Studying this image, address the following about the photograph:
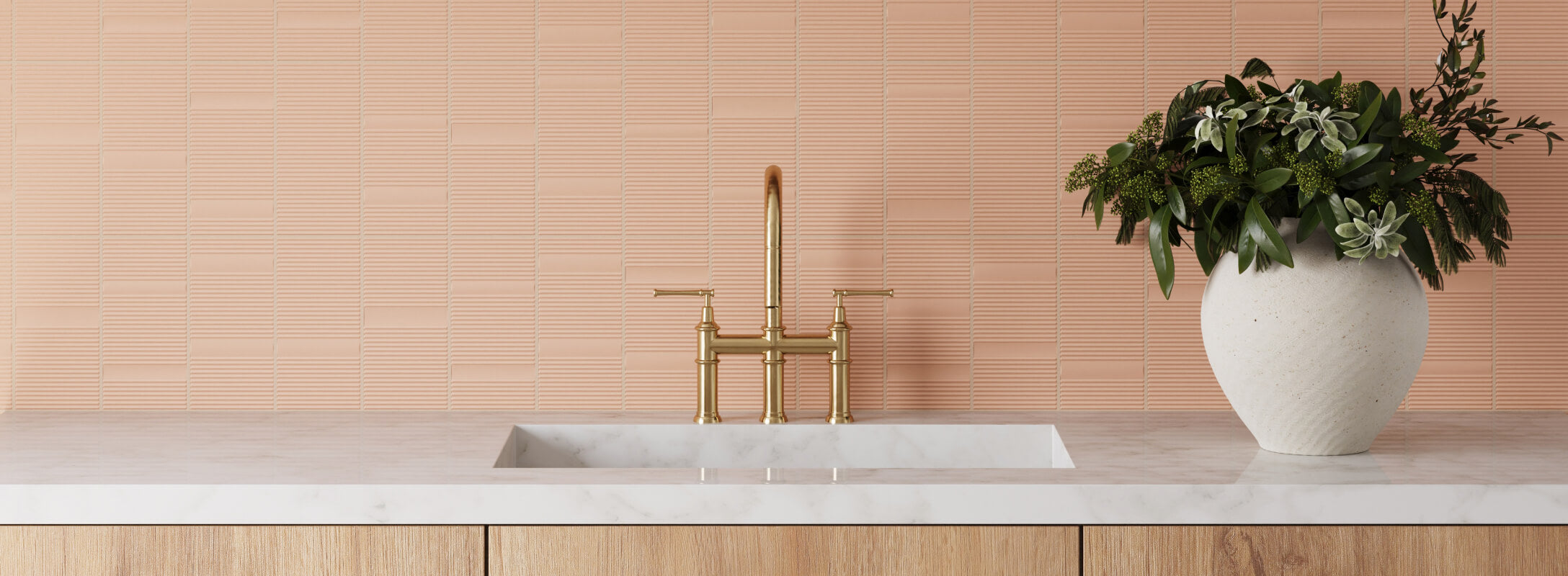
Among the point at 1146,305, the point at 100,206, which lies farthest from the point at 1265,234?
the point at 100,206

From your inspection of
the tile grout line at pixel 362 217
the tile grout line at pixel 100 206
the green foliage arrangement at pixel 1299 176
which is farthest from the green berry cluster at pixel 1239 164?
the tile grout line at pixel 100 206

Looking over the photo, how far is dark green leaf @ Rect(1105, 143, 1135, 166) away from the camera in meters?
1.07

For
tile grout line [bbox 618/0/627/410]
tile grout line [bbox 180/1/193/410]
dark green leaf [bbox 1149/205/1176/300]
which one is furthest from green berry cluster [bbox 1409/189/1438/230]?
tile grout line [bbox 180/1/193/410]

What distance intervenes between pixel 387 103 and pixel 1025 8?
37.0 inches

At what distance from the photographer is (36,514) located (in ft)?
3.03

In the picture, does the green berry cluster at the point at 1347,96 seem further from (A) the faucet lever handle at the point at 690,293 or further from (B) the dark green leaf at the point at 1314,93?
(A) the faucet lever handle at the point at 690,293

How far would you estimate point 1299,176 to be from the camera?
98cm

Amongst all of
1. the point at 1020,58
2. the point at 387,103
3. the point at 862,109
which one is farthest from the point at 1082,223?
the point at 387,103

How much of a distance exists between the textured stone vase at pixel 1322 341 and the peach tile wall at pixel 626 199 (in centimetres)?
37

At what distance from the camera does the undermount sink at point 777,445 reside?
1.29 m

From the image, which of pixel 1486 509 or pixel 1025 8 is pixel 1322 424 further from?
pixel 1025 8

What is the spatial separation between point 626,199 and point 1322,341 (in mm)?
909

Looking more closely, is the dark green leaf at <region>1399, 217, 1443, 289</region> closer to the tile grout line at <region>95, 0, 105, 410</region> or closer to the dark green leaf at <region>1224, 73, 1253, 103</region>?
the dark green leaf at <region>1224, 73, 1253, 103</region>

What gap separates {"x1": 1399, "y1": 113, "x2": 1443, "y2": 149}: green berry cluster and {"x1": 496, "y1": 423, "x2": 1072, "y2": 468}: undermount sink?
53cm
